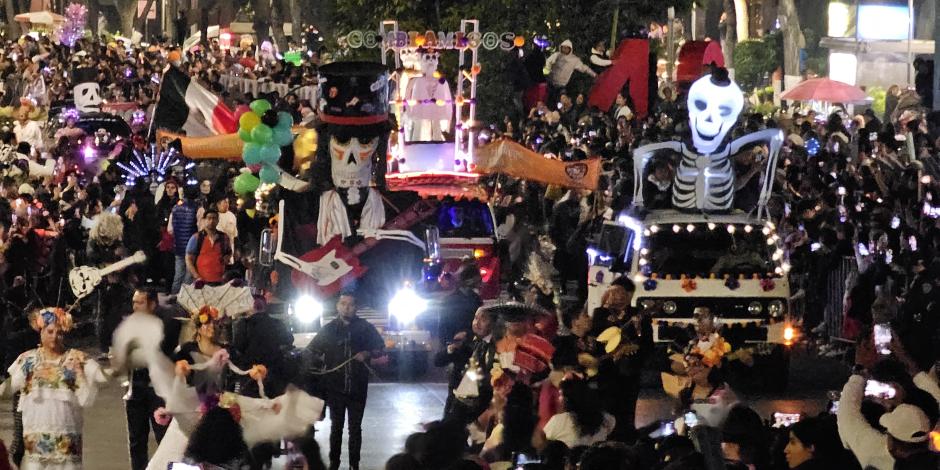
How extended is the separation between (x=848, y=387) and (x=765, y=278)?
313 inches

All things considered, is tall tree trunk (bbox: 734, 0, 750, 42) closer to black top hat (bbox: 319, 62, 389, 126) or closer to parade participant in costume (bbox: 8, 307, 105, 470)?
black top hat (bbox: 319, 62, 389, 126)

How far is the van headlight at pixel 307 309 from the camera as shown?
2038 cm

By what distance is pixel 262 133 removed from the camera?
22109mm

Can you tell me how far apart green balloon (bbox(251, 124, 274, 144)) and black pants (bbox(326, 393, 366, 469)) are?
7.23 metres

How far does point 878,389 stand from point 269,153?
37.5ft

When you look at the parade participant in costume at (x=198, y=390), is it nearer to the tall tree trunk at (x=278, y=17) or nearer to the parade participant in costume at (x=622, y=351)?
the parade participant in costume at (x=622, y=351)

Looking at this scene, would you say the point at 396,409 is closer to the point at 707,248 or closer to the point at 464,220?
the point at 707,248

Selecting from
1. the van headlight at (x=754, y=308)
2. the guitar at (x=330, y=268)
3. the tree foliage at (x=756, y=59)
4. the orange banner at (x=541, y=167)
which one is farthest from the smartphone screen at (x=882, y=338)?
the tree foliage at (x=756, y=59)

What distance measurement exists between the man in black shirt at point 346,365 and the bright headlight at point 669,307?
15.9ft

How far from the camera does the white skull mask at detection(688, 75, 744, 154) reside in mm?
20703

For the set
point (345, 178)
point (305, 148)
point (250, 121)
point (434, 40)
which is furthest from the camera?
point (434, 40)

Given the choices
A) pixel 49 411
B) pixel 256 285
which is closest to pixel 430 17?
pixel 256 285

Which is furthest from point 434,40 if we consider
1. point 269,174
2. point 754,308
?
point 754,308

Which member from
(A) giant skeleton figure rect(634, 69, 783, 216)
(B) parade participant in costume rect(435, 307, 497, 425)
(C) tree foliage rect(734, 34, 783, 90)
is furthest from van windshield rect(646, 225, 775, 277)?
(C) tree foliage rect(734, 34, 783, 90)
